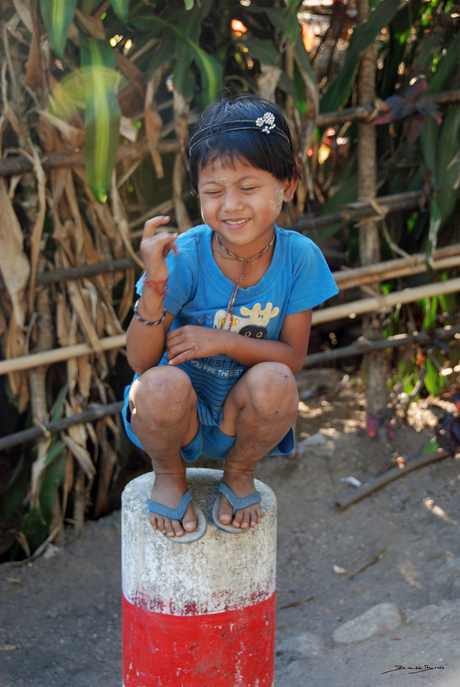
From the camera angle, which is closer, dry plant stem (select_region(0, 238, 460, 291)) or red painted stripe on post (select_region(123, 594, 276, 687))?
red painted stripe on post (select_region(123, 594, 276, 687))

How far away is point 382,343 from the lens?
3.20 meters

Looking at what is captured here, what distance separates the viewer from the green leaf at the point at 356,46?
284 cm

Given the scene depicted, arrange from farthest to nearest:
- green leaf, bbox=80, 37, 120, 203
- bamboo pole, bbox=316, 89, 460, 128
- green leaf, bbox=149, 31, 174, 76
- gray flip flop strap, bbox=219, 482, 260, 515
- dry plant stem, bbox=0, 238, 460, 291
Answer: dry plant stem, bbox=0, 238, 460, 291
bamboo pole, bbox=316, 89, 460, 128
green leaf, bbox=149, 31, 174, 76
green leaf, bbox=80, 37, 120, 203
gray flip flop strap, bbox=219, 482, 260, 515

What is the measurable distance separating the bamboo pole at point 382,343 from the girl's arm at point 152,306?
1.70 meters

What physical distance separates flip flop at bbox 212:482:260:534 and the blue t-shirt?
188mm

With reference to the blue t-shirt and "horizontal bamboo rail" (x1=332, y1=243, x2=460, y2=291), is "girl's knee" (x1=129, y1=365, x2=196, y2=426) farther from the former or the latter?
"horizontal bamboo rail" (x1=332, y1=243, x2=460, y2=291)

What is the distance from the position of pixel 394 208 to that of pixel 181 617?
2.25m

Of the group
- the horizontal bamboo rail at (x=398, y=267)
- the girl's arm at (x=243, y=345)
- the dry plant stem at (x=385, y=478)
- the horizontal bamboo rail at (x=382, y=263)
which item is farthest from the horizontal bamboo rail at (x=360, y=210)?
the girl's arm at (x=243, y=345)

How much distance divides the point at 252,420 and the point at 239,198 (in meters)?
0.54

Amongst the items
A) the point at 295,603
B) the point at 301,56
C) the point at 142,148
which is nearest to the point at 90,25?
the point at 142,148

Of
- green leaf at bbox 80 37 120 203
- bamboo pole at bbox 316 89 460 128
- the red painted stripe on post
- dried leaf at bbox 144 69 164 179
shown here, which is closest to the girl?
the red painted stripe on post

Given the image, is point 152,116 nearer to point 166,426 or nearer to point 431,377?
point 166,426

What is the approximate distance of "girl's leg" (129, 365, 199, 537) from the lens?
1.45 meters

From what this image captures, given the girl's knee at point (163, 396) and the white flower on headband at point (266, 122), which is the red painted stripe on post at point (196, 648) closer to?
the girl's knee at point (163, 396)
